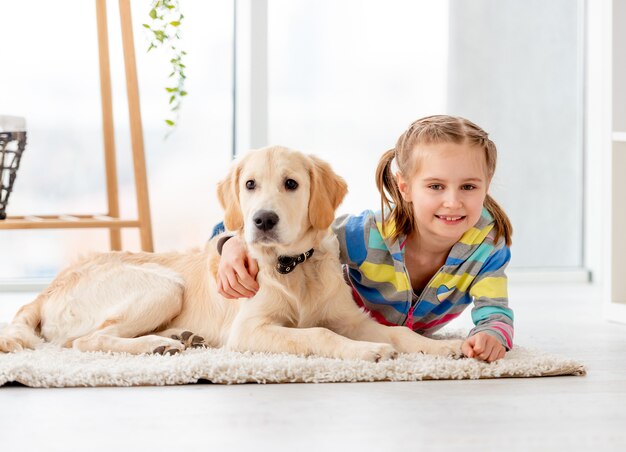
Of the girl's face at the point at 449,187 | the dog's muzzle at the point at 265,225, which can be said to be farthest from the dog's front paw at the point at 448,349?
the dog's muzzle at the point at 265,225

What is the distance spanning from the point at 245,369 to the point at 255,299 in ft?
1.08

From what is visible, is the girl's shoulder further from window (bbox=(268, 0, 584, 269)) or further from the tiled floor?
window (bbox=(268, 0, 584, 269))

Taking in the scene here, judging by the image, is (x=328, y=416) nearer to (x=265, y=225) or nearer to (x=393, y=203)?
(x=265, y=225)

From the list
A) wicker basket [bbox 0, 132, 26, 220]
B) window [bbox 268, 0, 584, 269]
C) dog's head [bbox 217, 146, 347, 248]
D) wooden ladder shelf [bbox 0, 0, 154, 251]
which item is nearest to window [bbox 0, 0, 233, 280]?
window [bbox 268, 0, 584, 269]

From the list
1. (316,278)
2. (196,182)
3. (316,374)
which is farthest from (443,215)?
(196,182)

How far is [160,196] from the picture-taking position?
4121mm

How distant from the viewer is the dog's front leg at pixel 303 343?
1.87 meters

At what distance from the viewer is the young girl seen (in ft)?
6.92

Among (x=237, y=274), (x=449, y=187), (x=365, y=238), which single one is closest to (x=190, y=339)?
(x=237, y=274)

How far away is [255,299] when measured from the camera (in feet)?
6.81

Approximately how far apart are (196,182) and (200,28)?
748mm

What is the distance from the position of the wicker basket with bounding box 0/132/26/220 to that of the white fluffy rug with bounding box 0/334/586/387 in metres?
1.19

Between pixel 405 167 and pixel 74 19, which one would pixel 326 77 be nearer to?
pixel 74 19

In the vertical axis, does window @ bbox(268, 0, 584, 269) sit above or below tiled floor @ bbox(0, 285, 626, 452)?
above
